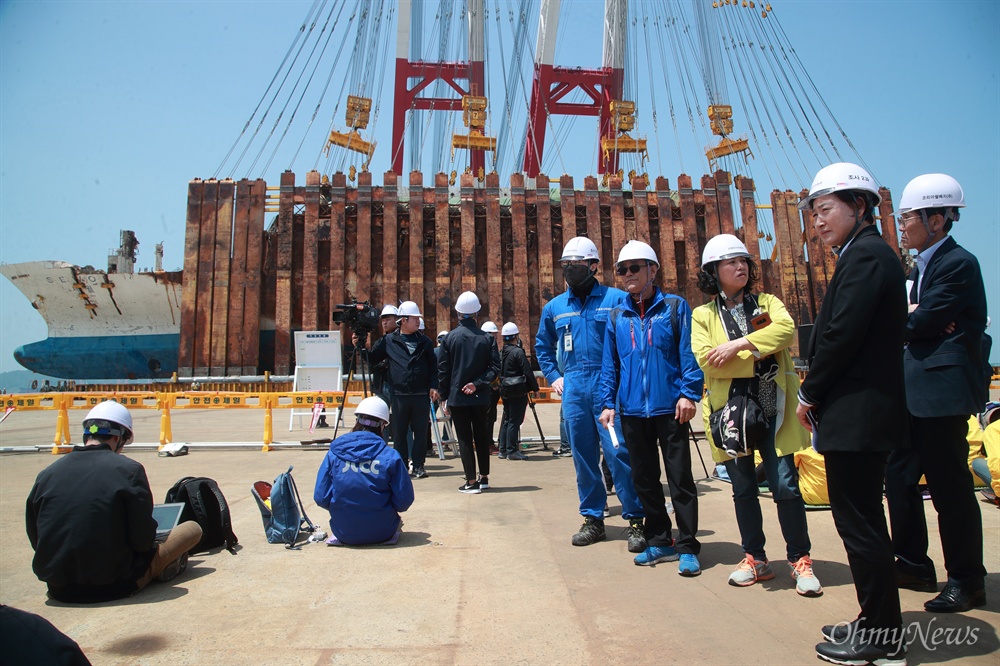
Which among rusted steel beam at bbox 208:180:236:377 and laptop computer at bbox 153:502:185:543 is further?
rusted steel beam at bbox 208:180:236:377

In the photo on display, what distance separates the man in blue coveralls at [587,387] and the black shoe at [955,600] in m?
1.58

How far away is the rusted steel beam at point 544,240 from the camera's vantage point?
26.7 metres

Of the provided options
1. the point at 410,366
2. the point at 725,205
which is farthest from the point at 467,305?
the point at 725,205

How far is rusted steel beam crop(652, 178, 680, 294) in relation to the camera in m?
27.2

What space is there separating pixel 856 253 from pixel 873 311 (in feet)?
0.81

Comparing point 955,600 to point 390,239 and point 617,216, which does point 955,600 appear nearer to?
point 390,239

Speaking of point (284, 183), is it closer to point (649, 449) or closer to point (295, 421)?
point (295, 421)

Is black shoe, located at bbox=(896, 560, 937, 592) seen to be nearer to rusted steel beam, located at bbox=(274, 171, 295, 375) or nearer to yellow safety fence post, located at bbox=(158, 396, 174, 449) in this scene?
yellow safety fence post, located at bbox=(158, 396, 174, 449)

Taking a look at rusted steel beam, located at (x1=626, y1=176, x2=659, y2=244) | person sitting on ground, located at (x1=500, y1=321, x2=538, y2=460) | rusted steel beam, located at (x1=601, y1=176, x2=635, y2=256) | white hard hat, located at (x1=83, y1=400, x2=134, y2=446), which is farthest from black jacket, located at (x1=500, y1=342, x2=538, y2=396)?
rusted steel beam, located at (x1=626, y1=176, x2=659, y2=244)

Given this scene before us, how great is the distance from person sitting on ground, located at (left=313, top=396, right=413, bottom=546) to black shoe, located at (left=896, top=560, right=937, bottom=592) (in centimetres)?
284

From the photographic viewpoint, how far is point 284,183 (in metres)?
26.7

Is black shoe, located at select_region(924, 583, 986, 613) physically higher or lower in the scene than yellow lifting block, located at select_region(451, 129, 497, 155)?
lower

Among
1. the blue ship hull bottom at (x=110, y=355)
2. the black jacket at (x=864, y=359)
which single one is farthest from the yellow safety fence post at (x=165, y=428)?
the blue ship hull bottom at (x=110, y=355)

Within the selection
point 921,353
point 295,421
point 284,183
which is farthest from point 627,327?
point 284,183
